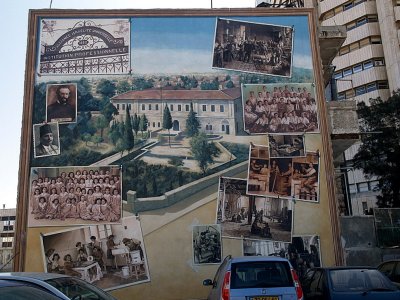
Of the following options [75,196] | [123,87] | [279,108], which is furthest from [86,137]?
[279,108]

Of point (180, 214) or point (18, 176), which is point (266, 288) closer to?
point (180, 214)

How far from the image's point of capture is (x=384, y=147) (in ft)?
97.0

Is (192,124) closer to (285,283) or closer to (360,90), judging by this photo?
(285,283)

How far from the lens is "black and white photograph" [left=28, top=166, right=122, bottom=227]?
14.3m

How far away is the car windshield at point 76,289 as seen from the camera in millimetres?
5391

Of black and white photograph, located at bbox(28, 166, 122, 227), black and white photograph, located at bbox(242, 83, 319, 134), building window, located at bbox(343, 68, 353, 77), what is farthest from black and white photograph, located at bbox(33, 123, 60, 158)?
building window, located at bbox(343, 68, 353, 77)

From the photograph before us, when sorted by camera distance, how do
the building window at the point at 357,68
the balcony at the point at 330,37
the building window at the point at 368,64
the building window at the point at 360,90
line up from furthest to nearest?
the building window at the point at 357,68 < the building window at the point at 360,90 < the building window at the point at 368,64 < the balcony at the point at 330,37

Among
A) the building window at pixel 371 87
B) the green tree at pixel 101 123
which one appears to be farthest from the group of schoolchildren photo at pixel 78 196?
the building window at pixel 371 87

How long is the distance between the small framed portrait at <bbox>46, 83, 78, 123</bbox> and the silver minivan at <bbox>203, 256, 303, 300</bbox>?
30.6 feet

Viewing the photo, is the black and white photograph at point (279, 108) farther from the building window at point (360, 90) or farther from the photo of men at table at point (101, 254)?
the building window at point (360, 90)

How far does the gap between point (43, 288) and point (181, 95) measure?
11.4 meters

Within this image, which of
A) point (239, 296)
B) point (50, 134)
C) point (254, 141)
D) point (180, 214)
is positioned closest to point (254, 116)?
point (254, 141)

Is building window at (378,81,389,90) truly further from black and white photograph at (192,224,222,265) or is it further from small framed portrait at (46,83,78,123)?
small framed portrait at (46,83,78,123)

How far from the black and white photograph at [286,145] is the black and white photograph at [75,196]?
16.9 ft
